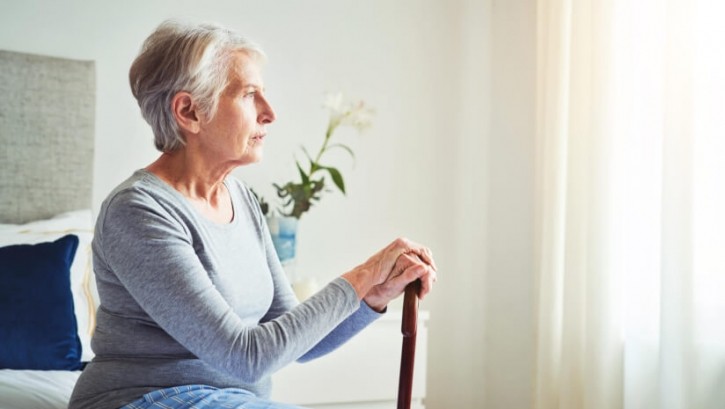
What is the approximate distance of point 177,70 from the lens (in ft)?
5.27

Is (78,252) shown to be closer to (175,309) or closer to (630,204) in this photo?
(175,309)

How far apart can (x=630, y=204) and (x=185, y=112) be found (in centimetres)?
175


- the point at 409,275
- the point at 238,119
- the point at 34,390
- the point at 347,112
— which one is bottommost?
the point at 34,390

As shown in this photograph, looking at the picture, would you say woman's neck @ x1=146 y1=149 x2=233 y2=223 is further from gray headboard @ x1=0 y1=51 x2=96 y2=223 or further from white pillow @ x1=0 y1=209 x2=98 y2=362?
gray headboard @ x1=0 y1=51 x2=96 y2=223

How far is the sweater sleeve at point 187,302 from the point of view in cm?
138

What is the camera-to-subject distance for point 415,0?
378 cm

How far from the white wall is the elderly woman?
5.73ft

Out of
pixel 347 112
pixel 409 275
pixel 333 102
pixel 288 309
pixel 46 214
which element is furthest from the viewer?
pixel 347 112

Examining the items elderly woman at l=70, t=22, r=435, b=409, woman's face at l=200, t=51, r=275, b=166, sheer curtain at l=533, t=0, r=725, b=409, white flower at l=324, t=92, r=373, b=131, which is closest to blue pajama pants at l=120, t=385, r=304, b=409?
elderly woman at l=70, t=22, r=435, b=409

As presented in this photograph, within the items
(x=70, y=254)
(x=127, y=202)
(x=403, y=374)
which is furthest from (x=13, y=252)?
(x=403, y=374)

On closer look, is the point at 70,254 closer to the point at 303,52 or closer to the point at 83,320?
the point at 83,320

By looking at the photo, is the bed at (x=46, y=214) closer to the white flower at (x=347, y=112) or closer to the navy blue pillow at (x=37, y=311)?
the navy blue pillow at (x=37, y=311)

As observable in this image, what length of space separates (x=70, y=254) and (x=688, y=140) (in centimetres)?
196

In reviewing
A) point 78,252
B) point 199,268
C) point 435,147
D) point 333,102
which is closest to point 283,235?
point 333,102
